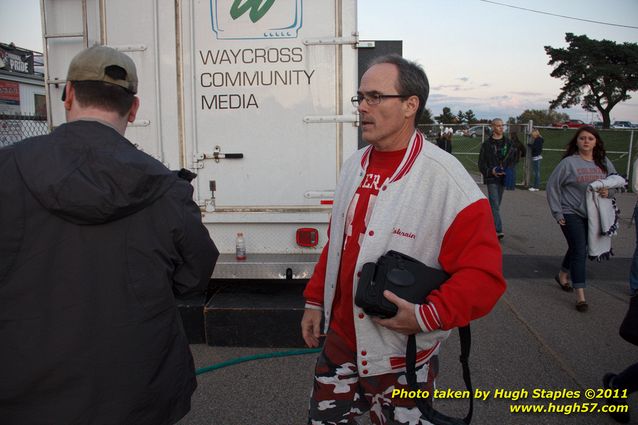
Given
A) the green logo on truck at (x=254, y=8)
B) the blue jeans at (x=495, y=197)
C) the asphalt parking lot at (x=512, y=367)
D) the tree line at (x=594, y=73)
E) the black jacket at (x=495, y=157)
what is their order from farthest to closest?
the tree line at (x=594, y=73)
the black jacket at (x=495, y=157)
the blue jeans at (x=495, y=197)
the green logo on truck at (x=254, y=8)
the asphalt parking lot at (x=512, y=367)

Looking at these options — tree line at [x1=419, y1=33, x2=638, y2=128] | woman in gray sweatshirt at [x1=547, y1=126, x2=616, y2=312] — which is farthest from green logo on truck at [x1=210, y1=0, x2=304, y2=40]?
tree line at [x1=419, y1=33, x2=638, y2=128]

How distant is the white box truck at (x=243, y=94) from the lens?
3871mm

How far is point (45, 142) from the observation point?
152 centimetres

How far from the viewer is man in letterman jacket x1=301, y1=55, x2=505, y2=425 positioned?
1816 mm

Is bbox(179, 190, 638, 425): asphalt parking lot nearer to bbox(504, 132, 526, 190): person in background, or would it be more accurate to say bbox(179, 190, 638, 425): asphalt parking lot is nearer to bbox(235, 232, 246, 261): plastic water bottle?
bbox(235, 232, 246, 261): plastic water bottle

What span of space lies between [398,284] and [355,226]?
0.39 metres

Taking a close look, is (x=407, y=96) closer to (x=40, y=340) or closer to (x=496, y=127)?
(x=40, y=340)

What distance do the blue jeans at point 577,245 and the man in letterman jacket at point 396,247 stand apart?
378 centimetres

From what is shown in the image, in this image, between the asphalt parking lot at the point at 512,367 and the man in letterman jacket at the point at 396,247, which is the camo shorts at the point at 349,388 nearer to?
the man in letterman jacket at the point at 396,247

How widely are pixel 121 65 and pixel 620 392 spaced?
11.3 feet

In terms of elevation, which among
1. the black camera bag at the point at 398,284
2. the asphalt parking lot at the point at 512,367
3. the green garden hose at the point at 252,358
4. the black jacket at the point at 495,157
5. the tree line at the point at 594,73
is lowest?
the asphalt parking lot at the point at 512,367

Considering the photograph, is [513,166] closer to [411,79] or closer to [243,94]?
[243,94]

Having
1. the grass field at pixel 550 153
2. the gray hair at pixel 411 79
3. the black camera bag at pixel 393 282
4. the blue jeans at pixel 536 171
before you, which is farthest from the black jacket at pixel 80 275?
the blue jeans at pixel 536 171

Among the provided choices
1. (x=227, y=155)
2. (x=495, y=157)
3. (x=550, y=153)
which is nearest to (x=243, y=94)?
(x=227, y=155)
